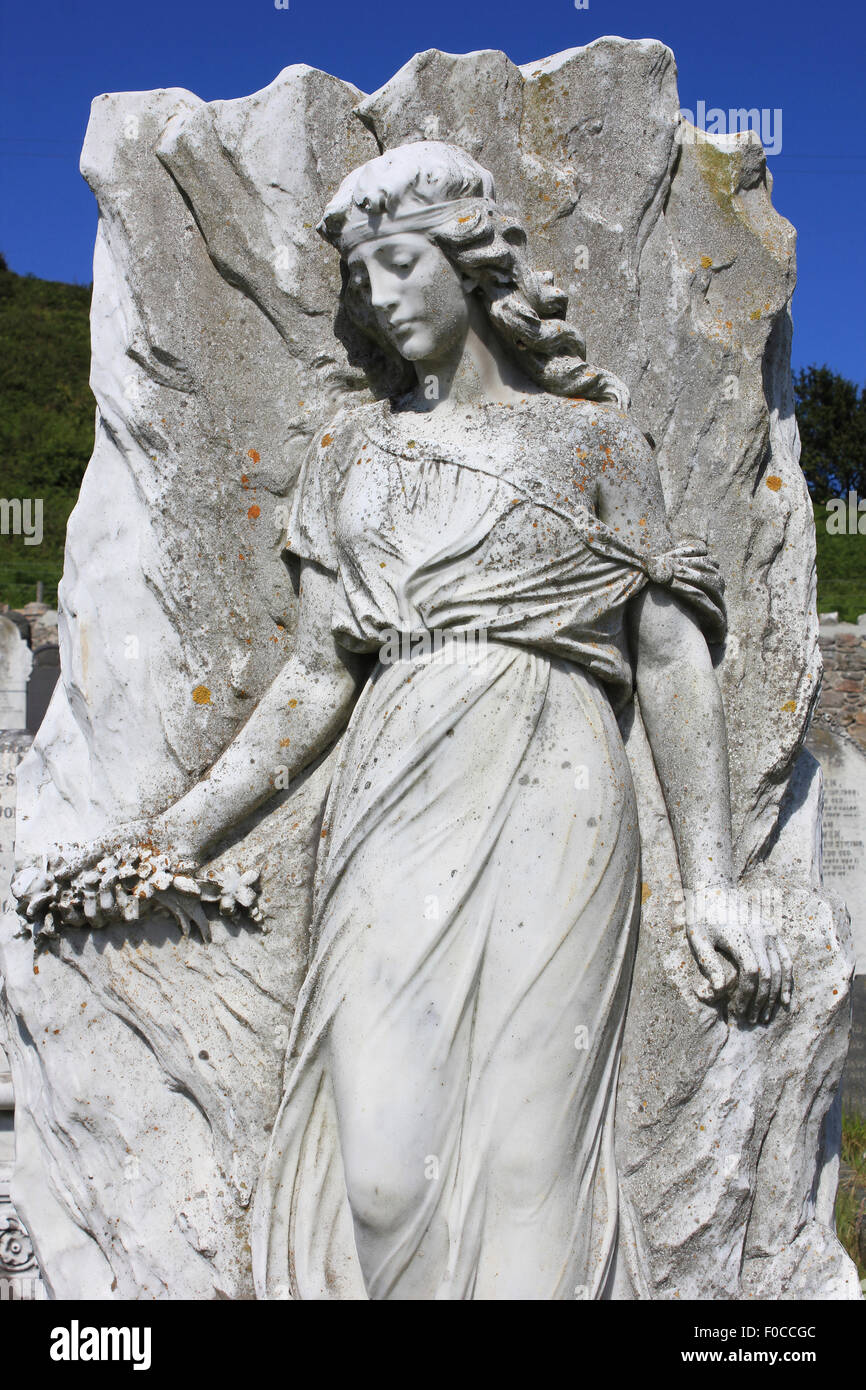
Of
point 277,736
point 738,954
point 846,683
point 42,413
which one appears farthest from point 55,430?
point 738,954

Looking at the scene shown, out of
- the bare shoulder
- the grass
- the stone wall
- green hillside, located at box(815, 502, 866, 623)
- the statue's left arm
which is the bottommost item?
the grass

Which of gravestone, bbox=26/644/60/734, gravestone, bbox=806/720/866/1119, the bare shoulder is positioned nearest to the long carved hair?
the bare shoulder

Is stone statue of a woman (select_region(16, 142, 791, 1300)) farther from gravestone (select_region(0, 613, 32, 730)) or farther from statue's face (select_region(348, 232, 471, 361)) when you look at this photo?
gravestone (select_region(0, 613, 32, 730))

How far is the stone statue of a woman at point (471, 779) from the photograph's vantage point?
3.33m

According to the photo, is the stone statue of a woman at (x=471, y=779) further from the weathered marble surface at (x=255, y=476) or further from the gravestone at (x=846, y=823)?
the gravestone at (x=846, y=823)

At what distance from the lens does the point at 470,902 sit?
3.41 meters

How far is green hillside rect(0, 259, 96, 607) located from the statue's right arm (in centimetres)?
1869

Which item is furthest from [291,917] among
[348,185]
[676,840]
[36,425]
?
[36,425]

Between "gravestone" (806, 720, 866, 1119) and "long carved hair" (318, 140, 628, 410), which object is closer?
"long carved hair" (318, 140, 628, 410)

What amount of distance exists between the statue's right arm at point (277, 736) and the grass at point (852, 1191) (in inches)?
124

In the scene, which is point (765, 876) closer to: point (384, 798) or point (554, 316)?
point (384, 798)

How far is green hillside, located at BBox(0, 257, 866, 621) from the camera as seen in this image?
2320 centimetres

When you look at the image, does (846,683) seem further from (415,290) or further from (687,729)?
(415,290)

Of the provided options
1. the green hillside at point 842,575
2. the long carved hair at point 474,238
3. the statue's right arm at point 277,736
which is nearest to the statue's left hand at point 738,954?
the statue's right arm at point 277,736
